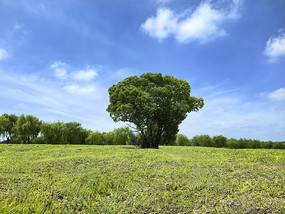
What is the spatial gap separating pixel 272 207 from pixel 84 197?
21.4 ft

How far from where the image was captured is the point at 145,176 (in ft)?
30.0

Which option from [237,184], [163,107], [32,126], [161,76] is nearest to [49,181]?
[237,184]

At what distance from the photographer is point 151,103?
24906mm

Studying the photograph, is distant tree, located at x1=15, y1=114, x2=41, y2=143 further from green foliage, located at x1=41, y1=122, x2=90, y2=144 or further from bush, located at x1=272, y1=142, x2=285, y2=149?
bush, located at x1=272, y1=142, x2=285, y2=149

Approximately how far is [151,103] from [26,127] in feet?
167

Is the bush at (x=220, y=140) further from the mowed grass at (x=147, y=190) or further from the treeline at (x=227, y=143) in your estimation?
the mowed grass at (x=147, y=190)

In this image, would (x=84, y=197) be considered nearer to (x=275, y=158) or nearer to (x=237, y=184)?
(x=237, y=184)

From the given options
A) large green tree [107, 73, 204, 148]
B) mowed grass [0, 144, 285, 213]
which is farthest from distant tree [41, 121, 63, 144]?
mowed grass [0, 144, 285, 213]

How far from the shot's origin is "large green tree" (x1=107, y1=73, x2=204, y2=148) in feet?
83.7

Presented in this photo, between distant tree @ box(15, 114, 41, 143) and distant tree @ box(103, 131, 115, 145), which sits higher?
distant tree @ box(15, 114, 41, 143)

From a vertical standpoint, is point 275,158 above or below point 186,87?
below

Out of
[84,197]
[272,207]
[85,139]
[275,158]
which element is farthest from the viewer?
[85,139]

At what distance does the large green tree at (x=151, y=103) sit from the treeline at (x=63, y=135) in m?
26.8

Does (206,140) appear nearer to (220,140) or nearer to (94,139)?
(220,140)
